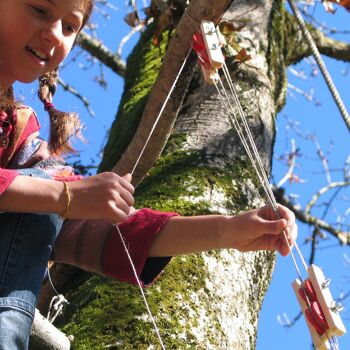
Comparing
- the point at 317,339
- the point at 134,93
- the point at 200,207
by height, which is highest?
the point at 134,93

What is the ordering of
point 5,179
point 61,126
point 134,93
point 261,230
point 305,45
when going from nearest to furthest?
1. point 5,179
2. point 261,230
3. point 61,126
4. point 134,93
5. point 305,45

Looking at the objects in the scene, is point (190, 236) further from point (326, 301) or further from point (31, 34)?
point (31, 34)

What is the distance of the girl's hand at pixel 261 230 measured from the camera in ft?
4.54

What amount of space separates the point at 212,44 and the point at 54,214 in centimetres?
49

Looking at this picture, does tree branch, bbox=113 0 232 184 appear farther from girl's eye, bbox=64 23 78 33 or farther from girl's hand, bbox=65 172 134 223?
girl's hand, bbox=65 172 134 223

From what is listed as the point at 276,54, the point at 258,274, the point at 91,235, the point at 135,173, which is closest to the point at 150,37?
the point at 276,54

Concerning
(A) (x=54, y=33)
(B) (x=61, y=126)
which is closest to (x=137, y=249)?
(B) (x=61, y=126)

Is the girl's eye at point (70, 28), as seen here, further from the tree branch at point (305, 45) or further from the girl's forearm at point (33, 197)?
the tree branch at point (305, 45)

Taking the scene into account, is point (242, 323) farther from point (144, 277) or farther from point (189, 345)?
point (144, 277)

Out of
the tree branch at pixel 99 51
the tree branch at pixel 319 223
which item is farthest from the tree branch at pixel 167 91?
the tree branch at pixel 319 223

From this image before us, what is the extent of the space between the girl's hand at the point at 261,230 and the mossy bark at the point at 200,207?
0.28 meters

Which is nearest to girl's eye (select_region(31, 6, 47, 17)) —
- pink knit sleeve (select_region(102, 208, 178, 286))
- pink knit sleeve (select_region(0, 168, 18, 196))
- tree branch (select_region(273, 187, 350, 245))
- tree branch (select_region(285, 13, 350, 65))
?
pink knit sleeve (select_region(0, 168, 18, 196))

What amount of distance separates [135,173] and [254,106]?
540 millimetres

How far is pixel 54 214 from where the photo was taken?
4.49 feet
